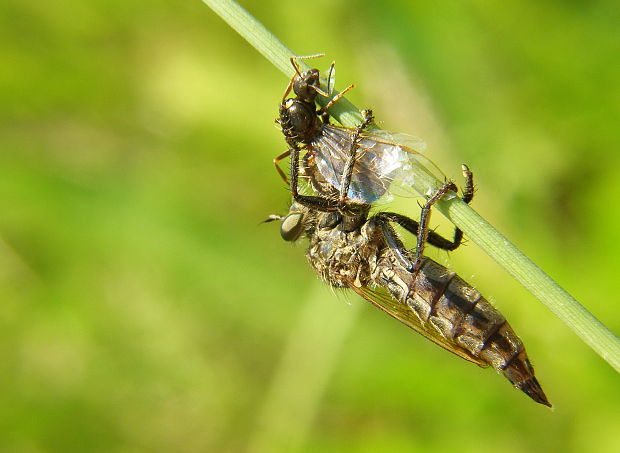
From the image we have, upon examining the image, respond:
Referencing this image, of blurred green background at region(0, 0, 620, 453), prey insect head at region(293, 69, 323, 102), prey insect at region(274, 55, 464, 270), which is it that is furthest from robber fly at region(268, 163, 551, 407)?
blurred green background at region(0, 0, 620, 453)

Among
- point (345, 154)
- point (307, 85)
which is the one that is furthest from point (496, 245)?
point (307, 85)

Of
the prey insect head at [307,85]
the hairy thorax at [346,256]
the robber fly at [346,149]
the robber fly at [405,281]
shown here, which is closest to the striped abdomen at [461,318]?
the robber fly at [405,281]

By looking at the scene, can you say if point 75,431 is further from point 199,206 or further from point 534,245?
point 534,245

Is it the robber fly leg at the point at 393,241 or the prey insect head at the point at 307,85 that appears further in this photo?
the robber fly leg at the point at 393,241

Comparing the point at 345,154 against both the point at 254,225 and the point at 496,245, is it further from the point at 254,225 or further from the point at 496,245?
the point at 254,225

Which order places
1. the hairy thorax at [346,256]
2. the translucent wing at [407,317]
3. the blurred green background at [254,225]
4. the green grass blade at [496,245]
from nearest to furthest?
1. the green grass blade at [496,245]
2. the translucent wing at [407,317]
3. the hairy thorax at [346,256]
4. the blurred green background at [254,225]

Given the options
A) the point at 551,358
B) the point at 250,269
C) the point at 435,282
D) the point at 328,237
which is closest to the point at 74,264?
the point at 250,269

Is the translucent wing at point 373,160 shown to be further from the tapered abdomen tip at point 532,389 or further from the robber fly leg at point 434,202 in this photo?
the tapered abdomen tip at point 532,389
